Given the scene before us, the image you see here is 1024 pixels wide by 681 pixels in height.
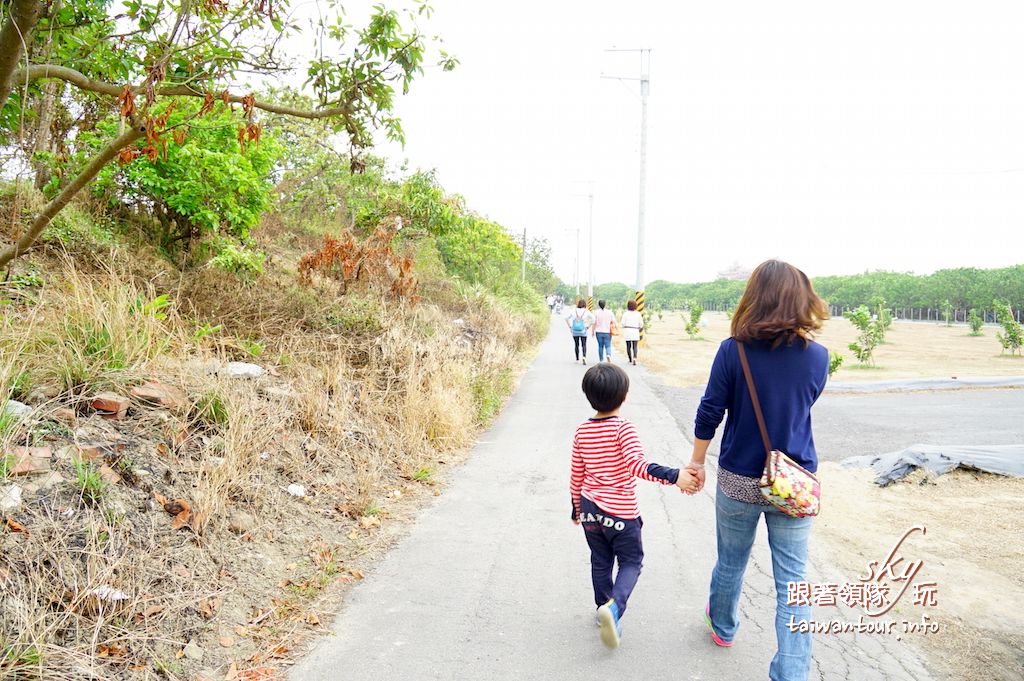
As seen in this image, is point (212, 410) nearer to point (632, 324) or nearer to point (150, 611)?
point (150, 611)

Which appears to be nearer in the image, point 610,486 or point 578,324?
point 610,486

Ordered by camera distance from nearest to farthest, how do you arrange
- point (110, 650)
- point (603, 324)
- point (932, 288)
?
point (110, 650) → point (603, 324) → point (932, 288)

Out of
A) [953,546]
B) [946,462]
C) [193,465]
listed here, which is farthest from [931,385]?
[193,465]

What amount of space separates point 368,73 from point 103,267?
3.52 meters

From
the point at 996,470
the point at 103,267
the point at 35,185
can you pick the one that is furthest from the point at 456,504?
the point at 35,185

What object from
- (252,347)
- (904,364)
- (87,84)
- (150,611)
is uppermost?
(87,84)

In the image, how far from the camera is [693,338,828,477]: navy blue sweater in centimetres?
278

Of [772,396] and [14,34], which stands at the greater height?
[14,34]

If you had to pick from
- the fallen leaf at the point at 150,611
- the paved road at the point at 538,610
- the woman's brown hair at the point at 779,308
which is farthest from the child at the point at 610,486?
the fallen leaf at the point at 150,611

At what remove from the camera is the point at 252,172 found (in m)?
7.09

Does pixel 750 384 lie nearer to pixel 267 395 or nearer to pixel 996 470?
pixel 267 395

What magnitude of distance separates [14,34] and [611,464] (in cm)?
378

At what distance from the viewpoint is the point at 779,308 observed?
2750mm

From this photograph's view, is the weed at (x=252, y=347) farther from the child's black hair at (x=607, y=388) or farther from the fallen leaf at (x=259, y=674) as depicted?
the child's black hair at (x=607, y=388)
